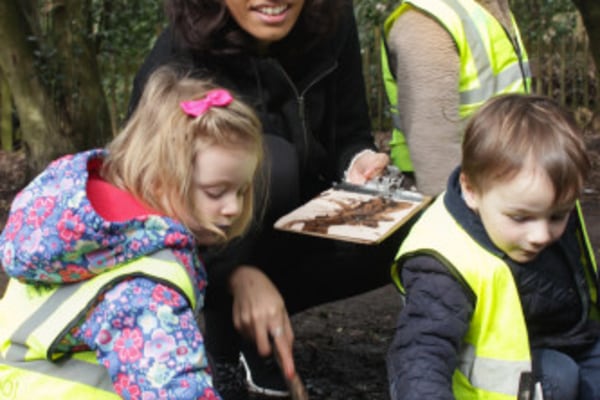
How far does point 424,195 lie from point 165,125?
103 cm

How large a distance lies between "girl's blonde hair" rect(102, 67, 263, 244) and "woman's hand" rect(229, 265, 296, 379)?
27cm

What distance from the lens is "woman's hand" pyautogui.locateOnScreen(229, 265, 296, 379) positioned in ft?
8.20

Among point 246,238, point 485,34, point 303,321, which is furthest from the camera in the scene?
point 303,321

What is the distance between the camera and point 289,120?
3.11 m

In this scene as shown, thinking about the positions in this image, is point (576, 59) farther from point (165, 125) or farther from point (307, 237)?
→ point (165, 125)

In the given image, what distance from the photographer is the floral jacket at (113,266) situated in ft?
6.66

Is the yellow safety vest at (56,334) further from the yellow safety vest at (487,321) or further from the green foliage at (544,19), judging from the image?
the green foliage at (544,19)

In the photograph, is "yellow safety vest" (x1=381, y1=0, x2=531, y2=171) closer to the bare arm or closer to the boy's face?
the bare arm

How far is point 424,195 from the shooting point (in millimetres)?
3057

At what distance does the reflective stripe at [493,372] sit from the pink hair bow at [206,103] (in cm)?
81

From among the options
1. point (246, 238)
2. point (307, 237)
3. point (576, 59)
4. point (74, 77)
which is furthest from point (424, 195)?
point (576, 59)

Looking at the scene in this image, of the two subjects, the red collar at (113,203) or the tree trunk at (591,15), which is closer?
the red collar at (113,203)

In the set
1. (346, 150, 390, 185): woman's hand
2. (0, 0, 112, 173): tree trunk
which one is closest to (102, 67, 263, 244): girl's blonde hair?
(346, 150, 390, 185): woman's hand

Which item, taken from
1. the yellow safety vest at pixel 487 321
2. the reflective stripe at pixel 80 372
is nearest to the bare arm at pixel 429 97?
the yellow safety vest at pixel 487 321
